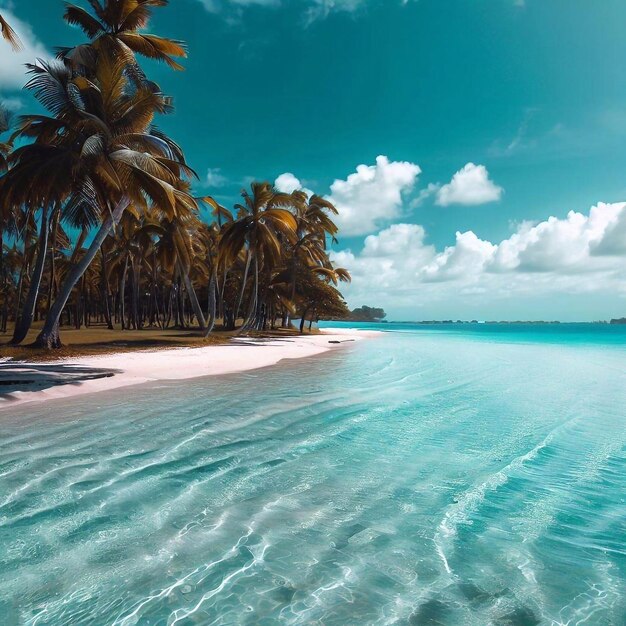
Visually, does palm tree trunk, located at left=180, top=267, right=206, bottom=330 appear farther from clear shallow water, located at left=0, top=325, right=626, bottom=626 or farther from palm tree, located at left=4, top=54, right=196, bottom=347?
clear shallow water, located at left=0, top=325, right=626, bottom=626

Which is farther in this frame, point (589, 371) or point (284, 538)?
point (589, 371)

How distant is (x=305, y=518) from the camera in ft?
12.7

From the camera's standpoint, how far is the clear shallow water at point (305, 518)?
270 centimetres

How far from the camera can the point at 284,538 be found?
3.49 metres

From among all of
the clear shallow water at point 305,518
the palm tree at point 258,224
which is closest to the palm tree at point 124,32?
the palm tree at point 258,224

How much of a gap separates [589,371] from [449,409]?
1235 cm

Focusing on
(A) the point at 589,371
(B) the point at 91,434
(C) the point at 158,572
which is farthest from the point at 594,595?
(A) the point at 589,371

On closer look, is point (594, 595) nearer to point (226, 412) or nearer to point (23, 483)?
point (23, 483)

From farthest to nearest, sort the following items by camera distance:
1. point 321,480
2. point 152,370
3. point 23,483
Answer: point 152,370, point 321,480, point 23,483

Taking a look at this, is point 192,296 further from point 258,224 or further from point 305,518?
point 305,518

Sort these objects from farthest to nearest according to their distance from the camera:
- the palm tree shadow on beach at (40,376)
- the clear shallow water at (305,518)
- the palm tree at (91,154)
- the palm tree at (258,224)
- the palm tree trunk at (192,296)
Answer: the palm tree at (258,224), the palm tree trunk at (192,296), the palm tree at (91,154), the palm tree shadow on beach at (40,376), the clear shallow water at (305,518)

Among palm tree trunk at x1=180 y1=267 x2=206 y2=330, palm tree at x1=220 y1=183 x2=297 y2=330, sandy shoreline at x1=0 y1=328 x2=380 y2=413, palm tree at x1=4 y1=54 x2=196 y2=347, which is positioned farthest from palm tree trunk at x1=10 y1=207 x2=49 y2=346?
palm tree at x1=220 y1=183 x2=297 y2=330

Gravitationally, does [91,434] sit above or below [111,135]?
below

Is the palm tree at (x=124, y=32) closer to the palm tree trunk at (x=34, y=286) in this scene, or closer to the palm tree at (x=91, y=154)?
the palm tree at (x=91, y=154)
